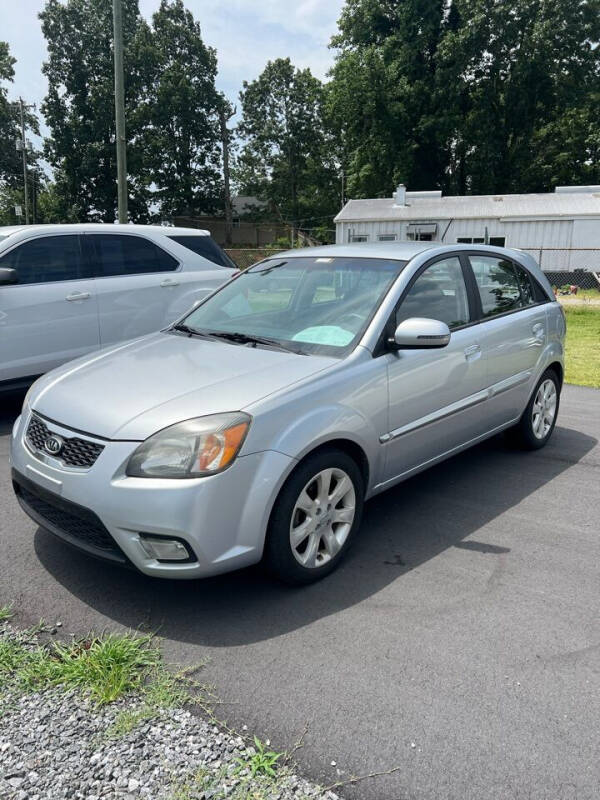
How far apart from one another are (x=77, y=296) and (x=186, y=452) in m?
4.13

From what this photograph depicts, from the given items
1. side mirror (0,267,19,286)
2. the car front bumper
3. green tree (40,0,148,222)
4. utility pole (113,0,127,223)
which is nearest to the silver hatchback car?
the car front bumper

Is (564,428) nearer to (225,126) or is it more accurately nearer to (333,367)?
(333,367)

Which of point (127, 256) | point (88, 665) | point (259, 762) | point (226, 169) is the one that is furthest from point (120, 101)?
point (226, 169)

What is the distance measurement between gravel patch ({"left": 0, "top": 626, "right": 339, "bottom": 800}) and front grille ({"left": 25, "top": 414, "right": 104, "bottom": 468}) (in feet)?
3.19

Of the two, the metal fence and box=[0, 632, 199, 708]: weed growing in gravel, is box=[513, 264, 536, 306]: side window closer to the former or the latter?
box=[0, 632, 199, 708]: weed growing in gravel

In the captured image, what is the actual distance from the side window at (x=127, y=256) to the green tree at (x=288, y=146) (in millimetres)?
50006

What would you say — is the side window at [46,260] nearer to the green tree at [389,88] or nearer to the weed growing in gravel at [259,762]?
the weed growing in gravel at [259,762]

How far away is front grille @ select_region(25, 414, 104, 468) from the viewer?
288cm

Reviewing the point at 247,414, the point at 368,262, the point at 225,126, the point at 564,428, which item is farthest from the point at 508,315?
the point at 225,126

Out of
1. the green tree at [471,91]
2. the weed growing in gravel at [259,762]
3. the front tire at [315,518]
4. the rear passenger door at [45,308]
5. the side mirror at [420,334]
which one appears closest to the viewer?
the weed growing in gravel at [259,762]

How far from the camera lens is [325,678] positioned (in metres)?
2.54

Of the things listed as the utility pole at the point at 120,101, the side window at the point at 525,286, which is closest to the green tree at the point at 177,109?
the utility pole at the point at 120,101

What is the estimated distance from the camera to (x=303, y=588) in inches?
126

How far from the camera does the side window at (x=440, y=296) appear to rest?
12.8ft
